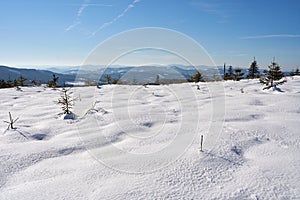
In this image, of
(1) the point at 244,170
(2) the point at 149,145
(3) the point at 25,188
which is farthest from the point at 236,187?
(3) the point at 25,188

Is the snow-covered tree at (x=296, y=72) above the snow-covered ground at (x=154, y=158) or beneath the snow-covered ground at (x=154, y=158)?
above

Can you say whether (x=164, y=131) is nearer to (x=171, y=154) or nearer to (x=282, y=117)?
(x=171, y=154)

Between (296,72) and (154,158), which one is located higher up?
(296,72)

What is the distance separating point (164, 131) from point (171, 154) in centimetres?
99

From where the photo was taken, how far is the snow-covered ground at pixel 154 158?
1.92 m

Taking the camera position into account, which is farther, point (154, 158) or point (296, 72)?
point (296, 72)

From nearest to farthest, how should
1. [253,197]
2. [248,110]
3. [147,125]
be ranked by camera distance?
[253,197]
[147,125]
[248,110]

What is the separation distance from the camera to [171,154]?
8.61ft

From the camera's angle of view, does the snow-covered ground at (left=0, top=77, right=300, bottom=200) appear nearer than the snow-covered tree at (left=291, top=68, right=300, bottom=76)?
Yes

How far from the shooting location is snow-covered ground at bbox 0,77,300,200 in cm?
192

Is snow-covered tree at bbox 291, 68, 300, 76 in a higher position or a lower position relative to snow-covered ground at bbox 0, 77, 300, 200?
higher

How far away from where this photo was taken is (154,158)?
8.33 ft

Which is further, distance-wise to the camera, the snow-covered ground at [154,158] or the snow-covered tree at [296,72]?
the snow-covered tree at [296,72]

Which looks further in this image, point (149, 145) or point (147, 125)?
point (147, 125)
